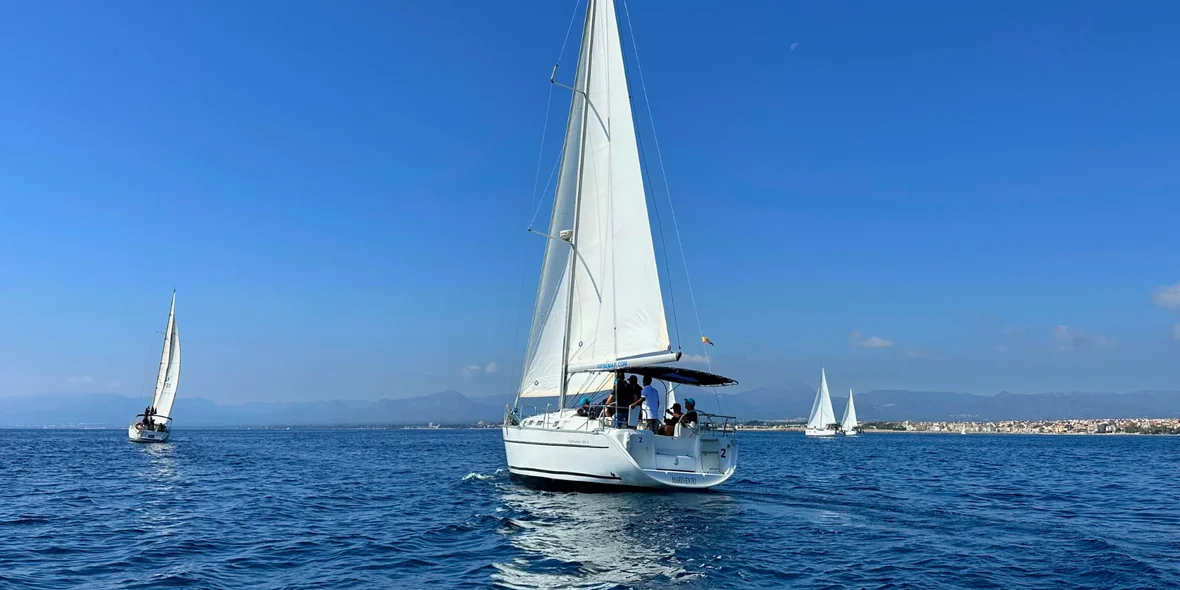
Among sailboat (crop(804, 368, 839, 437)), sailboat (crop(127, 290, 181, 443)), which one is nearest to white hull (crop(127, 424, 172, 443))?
sailboat (crop(127, 290, 181, 443))

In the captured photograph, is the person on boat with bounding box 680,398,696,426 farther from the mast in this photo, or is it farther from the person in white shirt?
the mast

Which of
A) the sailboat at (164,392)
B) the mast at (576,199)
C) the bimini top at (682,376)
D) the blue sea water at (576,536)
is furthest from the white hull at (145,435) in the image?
the bimini top at (682,376)

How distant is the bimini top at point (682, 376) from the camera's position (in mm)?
25369

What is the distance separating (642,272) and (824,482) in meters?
13.4

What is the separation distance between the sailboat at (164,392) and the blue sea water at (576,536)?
130ft

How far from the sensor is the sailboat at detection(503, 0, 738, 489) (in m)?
23.6

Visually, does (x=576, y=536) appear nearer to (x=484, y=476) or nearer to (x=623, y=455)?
(x=623, y=455)

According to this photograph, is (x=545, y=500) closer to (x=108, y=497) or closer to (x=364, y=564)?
(x=364, y=564)

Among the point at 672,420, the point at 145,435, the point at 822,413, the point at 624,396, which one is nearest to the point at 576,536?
the point at 672,420

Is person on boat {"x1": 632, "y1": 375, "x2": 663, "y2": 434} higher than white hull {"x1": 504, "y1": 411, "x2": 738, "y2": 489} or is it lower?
higher

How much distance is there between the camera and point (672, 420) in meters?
24.4

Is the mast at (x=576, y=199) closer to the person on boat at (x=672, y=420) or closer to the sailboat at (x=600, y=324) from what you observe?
the sailboat at (x=600, y=324)

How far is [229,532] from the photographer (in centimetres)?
1798

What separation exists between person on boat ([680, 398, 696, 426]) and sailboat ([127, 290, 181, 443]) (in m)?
58.7
